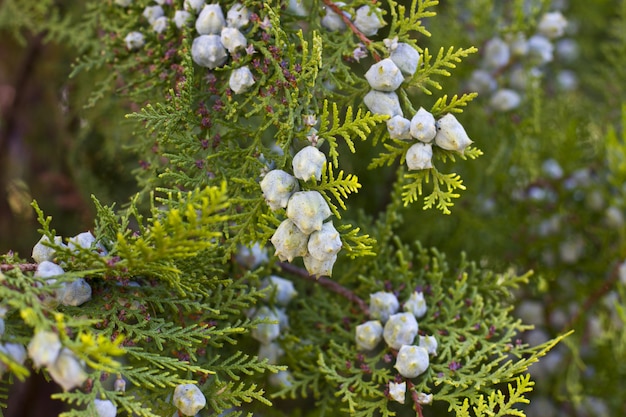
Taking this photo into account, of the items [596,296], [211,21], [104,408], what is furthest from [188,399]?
[596,296]

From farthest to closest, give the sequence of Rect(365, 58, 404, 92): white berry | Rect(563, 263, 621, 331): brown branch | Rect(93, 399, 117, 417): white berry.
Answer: Rect(563, 263, 621, 331): brown branch, Rect(365, 58, 404, 92): white berry, Rect(93, 399, 117, 417): white berry

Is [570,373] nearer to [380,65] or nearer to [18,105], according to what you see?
[380,65]

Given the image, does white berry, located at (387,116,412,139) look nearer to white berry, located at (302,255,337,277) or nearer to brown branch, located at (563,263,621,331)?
white berry, located at (302,255,337,277)

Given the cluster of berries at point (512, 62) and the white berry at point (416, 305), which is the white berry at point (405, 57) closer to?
the white berry at point (416, 305)

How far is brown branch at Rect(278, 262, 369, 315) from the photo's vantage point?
90 cm

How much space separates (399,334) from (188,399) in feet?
0.87

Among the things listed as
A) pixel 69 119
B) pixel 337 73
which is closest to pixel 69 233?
pixel 69 119

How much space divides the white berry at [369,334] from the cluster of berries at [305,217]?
6.9 inches

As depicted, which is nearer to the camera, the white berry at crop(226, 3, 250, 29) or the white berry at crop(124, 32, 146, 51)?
the white berry at crop(226, 3, 250, 29)

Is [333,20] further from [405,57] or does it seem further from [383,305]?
[383,305]

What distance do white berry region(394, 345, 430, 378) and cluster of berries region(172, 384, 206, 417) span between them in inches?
9.2

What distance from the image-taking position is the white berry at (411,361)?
0.78 m

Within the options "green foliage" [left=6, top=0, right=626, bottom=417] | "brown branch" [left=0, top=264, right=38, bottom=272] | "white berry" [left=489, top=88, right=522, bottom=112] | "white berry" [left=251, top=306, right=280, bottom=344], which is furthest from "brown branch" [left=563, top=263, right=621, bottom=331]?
"brown branch" [left=0, top=264, right=38, bottom=272]

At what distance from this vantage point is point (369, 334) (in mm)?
831
